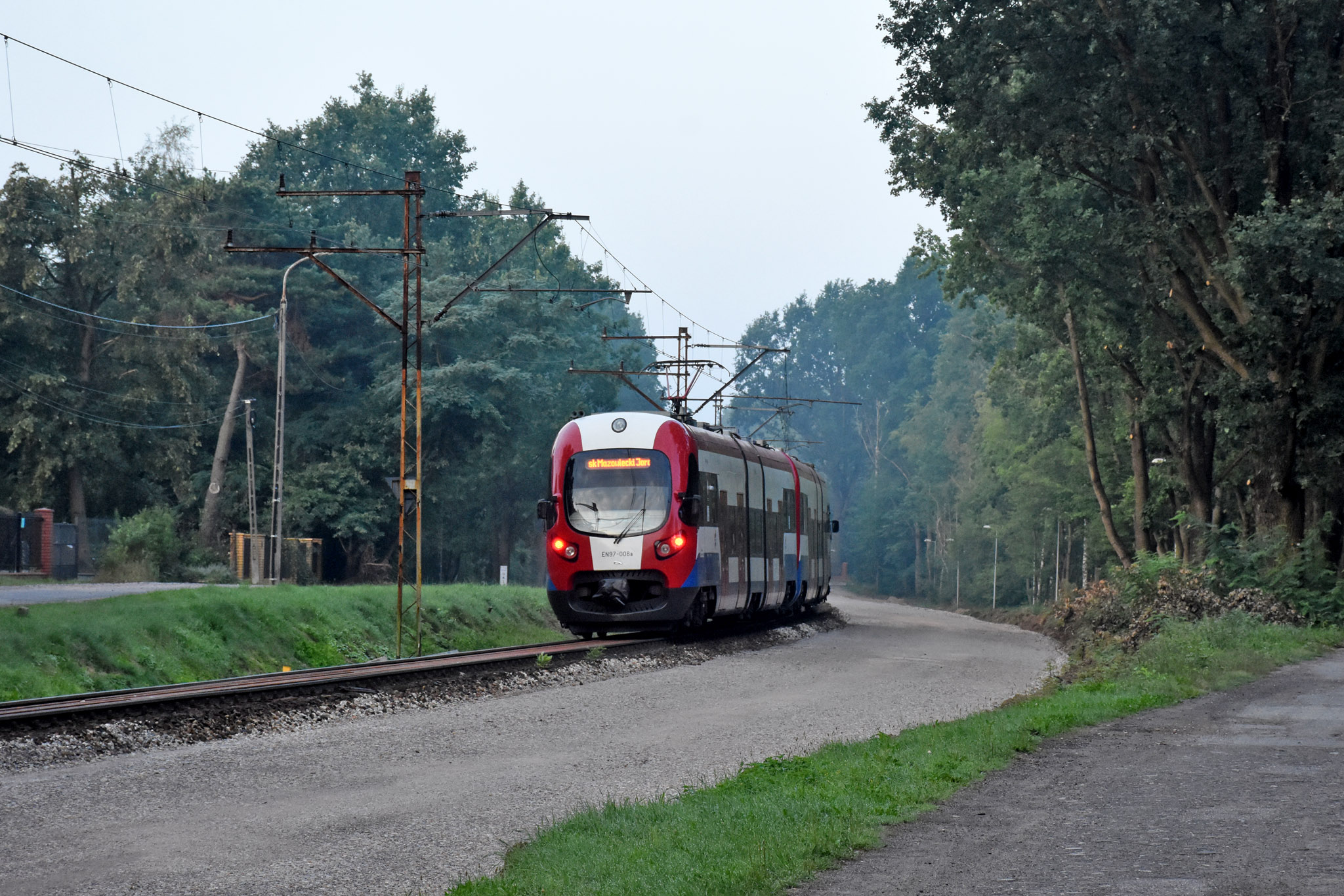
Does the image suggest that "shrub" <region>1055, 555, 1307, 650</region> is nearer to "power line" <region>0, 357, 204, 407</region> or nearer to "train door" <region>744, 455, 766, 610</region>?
"train door" <region>744, 455, 766, 610</region>

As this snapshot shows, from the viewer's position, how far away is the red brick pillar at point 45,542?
48406 millimetres

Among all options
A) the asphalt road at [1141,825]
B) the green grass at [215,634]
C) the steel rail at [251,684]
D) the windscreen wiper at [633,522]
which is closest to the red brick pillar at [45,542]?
the green grass at [215,634]

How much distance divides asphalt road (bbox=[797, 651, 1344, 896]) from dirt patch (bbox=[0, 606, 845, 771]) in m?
7.50

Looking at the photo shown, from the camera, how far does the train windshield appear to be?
26.9 meters

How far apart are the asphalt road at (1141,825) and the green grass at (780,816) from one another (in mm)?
262

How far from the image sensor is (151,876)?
8.91 metres

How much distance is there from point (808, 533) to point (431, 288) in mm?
31294

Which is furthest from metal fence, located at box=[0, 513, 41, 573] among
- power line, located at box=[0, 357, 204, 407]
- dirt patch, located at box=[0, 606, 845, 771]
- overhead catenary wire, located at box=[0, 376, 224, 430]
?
dirt patch, located at box=[0, 606, 845, 771]

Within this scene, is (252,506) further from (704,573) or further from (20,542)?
(704,573)

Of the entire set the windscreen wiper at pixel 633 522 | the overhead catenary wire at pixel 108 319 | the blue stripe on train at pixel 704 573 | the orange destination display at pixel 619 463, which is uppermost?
the overhead catenary wire at pixel 108 319

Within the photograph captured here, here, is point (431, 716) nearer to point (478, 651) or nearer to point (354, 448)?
point (478, 651)

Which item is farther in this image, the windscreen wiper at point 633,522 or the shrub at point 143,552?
the shrub at point 143,552

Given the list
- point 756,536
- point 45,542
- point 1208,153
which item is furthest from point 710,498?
point 45,542

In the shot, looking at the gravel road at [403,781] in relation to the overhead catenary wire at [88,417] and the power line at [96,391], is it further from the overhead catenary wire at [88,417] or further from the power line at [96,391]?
the power line at [96,391]
